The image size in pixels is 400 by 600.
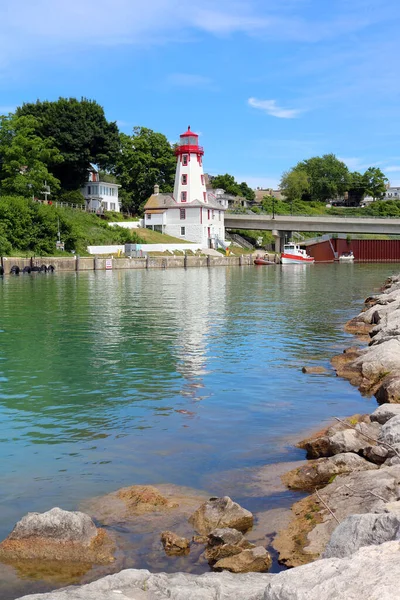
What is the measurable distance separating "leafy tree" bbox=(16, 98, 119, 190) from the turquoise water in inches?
2326

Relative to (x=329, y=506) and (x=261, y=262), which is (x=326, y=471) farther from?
(x=261, y=262)

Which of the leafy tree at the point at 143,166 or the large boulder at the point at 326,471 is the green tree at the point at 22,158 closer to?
the leafy tree at the point at 143,166

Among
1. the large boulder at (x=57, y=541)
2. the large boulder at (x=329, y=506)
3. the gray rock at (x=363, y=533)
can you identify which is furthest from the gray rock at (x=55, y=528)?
the gray rock at (x=363, y=533)

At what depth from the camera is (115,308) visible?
1224 inches

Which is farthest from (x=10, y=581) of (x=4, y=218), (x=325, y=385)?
(x=4, y=218)

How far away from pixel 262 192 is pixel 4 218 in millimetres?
118083

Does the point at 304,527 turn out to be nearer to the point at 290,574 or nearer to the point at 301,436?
the point at 290,574

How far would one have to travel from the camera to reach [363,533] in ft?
17.8

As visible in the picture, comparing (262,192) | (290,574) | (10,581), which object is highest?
(262,192)

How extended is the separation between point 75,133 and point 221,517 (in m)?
82.8

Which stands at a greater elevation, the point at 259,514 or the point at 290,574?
the point at 290,574

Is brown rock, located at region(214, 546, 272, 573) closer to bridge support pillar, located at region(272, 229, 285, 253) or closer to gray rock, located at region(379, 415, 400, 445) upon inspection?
gray rock, located at region(379, 415, 400, 445)

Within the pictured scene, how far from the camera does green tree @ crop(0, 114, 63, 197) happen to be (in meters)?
74.2

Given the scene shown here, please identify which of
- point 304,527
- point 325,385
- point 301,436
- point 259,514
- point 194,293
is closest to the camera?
point 304,527
